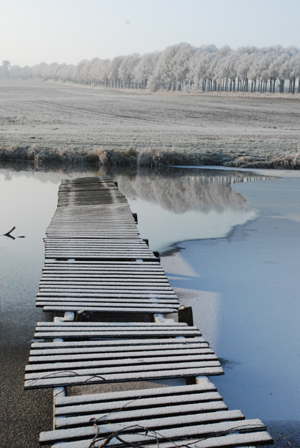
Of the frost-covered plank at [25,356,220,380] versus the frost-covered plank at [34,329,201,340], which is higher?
the frost-covered plank at [25,356,220,380]

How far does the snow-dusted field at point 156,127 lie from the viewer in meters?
18.6

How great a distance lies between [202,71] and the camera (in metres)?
84.9

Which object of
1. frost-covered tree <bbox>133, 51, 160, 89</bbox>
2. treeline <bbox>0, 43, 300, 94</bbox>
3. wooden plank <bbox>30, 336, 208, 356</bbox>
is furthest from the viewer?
frost-covered tree <bbox>133, 51, 160, 89</bbox>

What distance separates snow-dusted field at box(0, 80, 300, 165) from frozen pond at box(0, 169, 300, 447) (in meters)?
7.64

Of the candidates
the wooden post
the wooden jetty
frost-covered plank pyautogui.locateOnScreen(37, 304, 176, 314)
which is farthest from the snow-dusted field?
the wooden post

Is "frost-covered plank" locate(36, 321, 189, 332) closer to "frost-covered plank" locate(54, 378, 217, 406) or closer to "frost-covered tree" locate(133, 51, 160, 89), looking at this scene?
"frost-covered plank" locate(54, 378, 217, 406)

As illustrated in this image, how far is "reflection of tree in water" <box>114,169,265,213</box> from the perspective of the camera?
9367 mm

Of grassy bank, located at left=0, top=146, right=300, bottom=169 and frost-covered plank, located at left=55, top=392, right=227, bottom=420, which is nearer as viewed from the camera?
frost-covered plank, located at left=55, top=392, right=227, bottom=420

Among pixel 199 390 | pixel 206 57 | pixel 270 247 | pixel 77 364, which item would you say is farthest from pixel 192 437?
pixel 206 57

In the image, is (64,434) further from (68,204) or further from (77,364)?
(68,204)

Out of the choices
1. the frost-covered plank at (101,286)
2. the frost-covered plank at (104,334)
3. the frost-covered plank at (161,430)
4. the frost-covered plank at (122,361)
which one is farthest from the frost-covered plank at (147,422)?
the frost-covered plank at (101,286)

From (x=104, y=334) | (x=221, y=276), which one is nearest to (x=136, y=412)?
(x=104, y=334)

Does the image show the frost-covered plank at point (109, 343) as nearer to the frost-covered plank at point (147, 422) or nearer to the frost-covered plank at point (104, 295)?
the frost-covered plank at point (104, 295)

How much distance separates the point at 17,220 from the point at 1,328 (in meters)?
4.16
